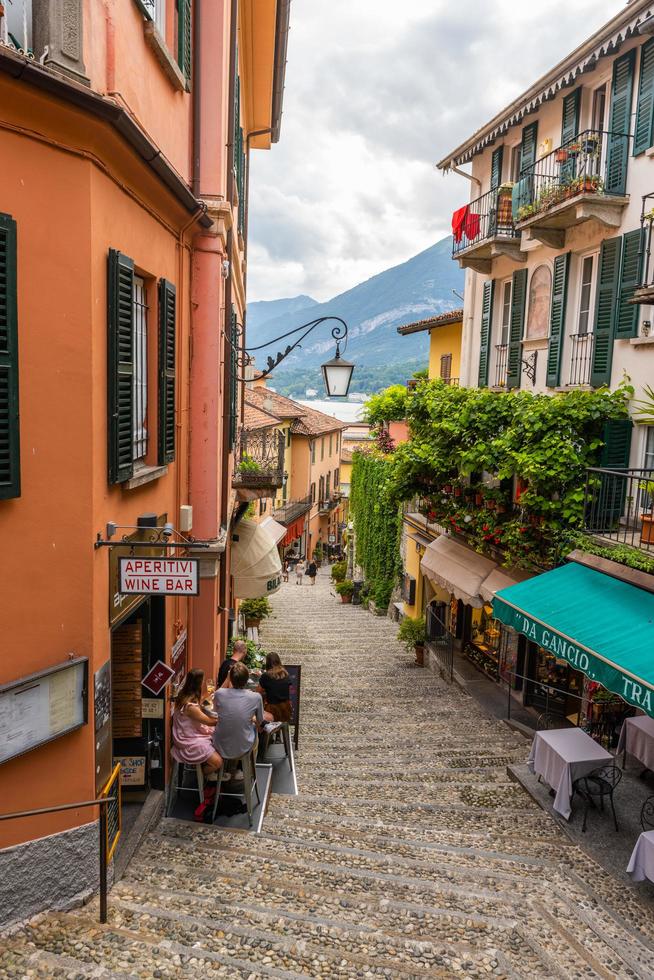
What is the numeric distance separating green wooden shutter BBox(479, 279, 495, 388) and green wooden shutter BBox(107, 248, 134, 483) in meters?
11.7

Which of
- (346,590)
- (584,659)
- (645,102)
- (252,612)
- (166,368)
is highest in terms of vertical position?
(645,102)

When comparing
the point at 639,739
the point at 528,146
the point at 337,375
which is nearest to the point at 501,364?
the point at 528,146

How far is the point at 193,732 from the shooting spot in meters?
7.28

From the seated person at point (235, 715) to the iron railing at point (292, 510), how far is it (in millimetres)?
28214

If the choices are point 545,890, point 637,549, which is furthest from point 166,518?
point 637,549

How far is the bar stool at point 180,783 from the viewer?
7270mm

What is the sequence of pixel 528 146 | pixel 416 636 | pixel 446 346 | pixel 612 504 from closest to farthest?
1. pixel 612 504
2. pixel 528 146
3. pixel 416 636
4. pixel 446 346

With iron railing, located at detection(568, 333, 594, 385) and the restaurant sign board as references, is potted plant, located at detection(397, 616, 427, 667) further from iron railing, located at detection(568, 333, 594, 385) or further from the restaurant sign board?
iron railing, located at detection(568, 333, 594, 385)

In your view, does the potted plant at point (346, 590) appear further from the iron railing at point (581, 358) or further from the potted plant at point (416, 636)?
the iron railing at point (581, 358)

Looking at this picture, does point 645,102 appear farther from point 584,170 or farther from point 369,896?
point 369,896

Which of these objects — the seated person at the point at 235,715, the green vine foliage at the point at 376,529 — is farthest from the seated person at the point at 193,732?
the green vine foliage at the point at 376,529

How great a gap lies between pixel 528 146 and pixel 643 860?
13.5 m

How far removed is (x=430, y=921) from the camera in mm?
5742

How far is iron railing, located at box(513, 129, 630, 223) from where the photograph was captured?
448 inches
